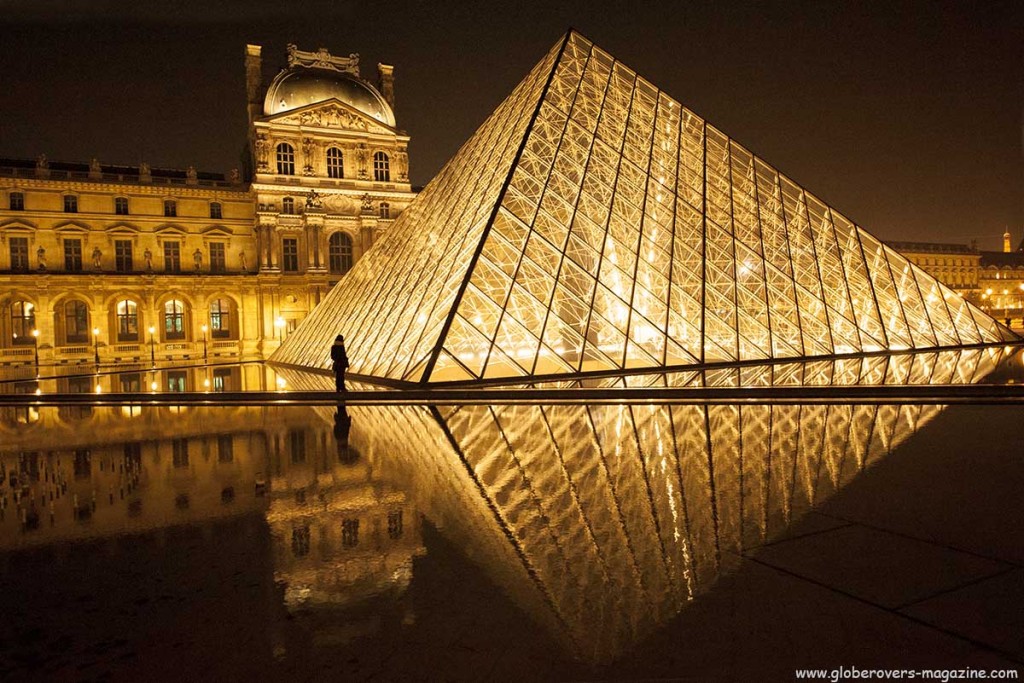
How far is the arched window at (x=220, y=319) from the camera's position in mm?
47156

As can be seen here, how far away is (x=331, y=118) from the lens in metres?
47.4

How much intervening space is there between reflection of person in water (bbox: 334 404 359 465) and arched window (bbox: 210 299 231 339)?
38.9 m

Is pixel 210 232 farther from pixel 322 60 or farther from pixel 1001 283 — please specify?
pixel 1001 283

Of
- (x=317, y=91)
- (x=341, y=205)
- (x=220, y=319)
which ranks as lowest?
(x=220, y=319)

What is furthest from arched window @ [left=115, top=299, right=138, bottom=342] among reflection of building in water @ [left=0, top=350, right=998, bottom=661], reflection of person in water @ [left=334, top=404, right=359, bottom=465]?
reflection of person in water @ [left=334, top=404, right=359, bottom=465]

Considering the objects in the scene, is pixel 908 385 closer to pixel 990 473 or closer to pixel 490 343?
pixel 990 473

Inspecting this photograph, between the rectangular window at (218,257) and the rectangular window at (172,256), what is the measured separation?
2.12 meters

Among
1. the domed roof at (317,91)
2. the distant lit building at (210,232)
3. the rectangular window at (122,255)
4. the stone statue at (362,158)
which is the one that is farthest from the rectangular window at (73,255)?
the stone statue at (362,158)

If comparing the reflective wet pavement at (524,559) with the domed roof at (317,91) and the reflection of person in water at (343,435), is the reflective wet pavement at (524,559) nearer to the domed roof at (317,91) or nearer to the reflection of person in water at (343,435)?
the reflection of person in water at (343,435)

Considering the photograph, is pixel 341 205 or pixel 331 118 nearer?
pixel 331 118

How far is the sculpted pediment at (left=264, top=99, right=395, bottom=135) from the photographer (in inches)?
1817

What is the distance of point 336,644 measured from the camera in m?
3.02

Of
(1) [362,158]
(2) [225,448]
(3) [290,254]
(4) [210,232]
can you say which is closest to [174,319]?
(4) [210,232]

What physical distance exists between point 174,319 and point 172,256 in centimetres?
443
